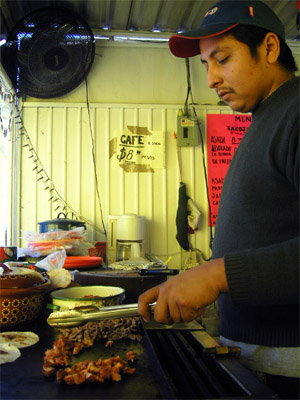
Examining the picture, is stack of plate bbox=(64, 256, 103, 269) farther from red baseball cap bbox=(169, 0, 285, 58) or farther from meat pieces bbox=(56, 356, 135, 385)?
red baseball cap bbox=(169, 0, 285, 58)

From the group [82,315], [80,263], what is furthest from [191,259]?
[82,315]

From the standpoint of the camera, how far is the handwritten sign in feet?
10.6

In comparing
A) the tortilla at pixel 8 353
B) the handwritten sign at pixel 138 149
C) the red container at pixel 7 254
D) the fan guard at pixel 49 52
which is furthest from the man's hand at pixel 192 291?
the fan guard at pixel 49 52

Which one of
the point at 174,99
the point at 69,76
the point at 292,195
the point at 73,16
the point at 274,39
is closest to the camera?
the point at 292,195

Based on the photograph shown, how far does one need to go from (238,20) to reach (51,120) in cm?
256

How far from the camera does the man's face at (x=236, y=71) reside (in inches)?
36.6

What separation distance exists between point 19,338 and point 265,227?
679 millimetres

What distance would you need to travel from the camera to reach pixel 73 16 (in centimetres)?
A: 294

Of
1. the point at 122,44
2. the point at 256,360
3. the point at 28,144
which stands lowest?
the point at 256,360

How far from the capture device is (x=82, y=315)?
0.98 m

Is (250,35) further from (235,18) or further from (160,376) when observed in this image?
(160,376)

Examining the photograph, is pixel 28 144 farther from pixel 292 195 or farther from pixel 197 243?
pixel 292 195

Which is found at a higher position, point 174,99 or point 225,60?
point 174,99

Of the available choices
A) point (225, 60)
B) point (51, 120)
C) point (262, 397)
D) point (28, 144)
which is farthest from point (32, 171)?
point (262, 397)
